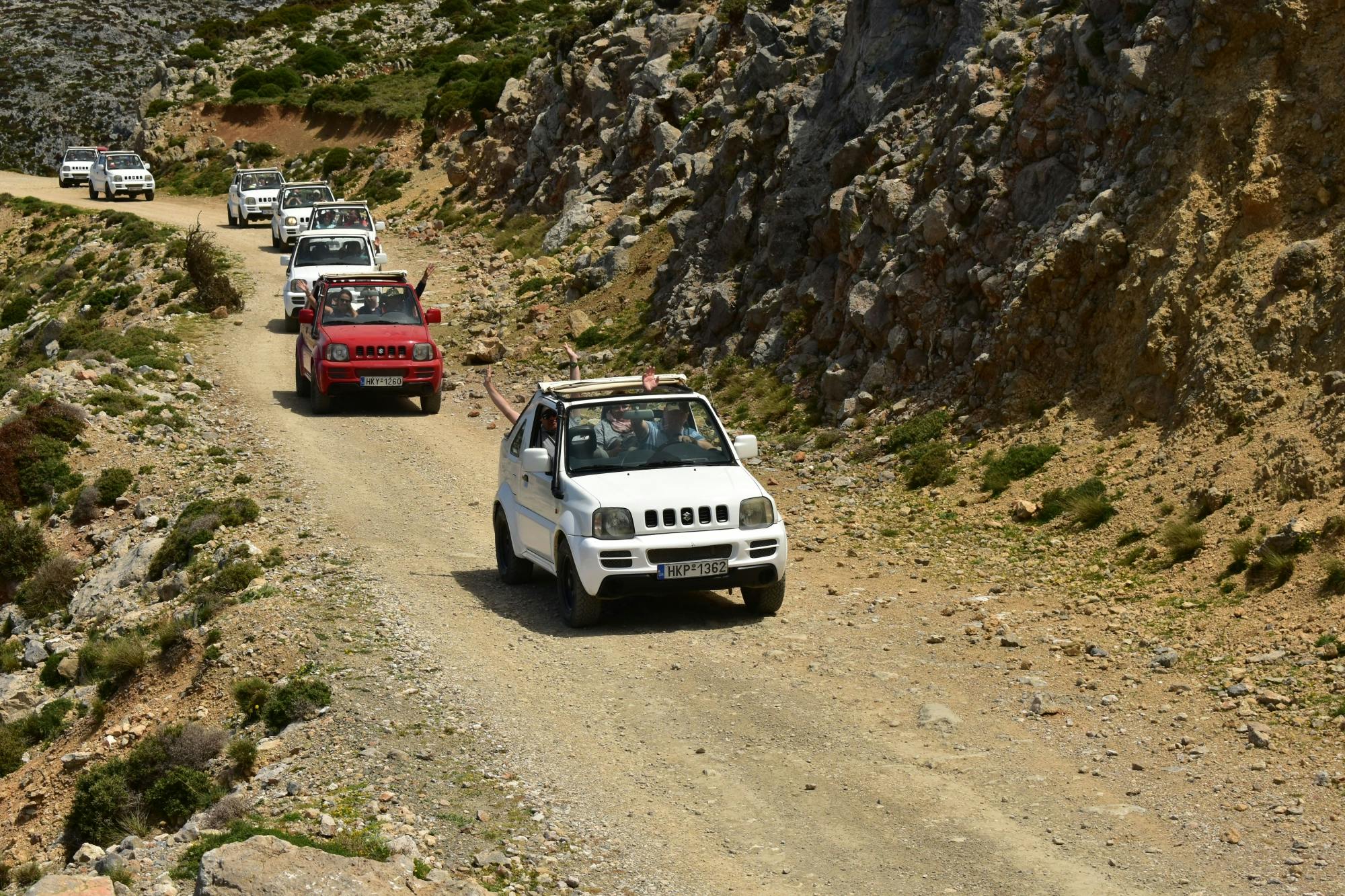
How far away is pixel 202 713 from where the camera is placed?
39.3 ft

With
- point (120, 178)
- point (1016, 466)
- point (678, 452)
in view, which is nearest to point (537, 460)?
point (678, 452)

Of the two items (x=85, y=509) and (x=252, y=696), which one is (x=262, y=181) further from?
(x=252, y=696)

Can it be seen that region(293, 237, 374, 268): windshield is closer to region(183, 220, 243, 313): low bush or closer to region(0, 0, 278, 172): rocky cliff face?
region(183, 220, 243, 313): low bush

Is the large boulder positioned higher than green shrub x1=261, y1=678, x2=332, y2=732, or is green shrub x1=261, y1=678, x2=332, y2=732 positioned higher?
the large boulder

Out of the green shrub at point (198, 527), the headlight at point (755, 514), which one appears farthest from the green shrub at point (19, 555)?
the headlight at point (755, 514)

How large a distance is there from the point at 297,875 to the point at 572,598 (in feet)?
15.8

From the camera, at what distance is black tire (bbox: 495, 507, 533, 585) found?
43.8ft

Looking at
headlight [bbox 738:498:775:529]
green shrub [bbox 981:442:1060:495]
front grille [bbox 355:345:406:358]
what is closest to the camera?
headlight [bbox 738:498:775:529]

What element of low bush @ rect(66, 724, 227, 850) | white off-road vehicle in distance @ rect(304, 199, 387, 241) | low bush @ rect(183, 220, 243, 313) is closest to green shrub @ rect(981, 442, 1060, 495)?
low bush @ rect(66, 724, 227, 850)

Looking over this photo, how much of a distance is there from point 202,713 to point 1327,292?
10.7 m

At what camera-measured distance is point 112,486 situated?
65.4 feet

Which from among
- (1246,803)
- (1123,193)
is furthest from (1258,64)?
(1246,803)

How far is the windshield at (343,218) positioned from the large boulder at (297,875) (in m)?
29.6

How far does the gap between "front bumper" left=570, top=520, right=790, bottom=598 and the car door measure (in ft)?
2.39
